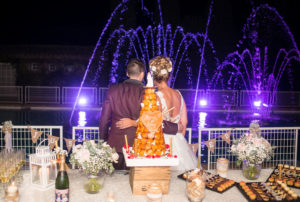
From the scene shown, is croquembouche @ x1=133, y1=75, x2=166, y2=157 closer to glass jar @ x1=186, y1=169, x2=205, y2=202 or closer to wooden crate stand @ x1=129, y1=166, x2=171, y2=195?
wooden crate stand @ x1=129, y1=166, x2=171, y2=195

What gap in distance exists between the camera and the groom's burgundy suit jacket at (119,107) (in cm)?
365

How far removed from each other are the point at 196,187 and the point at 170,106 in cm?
152

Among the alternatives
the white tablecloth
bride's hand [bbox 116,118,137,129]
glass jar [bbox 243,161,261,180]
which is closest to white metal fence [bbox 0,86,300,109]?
bride's hand [bbox 116,118,137,129]

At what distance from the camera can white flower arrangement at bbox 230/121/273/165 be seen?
9.99 feet

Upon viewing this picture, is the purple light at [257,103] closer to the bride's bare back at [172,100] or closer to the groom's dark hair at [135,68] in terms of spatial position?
the bride's bare back at [172,100]

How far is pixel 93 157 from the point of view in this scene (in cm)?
253

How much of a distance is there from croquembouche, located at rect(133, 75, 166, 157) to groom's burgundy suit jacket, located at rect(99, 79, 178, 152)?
980mm

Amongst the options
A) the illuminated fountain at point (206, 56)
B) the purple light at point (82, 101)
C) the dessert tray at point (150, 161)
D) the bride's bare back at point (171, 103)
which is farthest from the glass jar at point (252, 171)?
the illuminated fountain at point (206, 56)

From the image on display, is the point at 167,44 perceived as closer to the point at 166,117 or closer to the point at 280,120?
the point at 280,120

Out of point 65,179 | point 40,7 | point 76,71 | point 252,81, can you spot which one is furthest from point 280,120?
point 40,7

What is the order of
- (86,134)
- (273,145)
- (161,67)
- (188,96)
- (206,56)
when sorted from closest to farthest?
(161,67), (273,145), (86,134), (188,96), (206,56)

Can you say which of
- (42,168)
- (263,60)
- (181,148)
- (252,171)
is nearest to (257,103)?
(263,60)

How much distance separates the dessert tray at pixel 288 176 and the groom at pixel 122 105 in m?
1.70

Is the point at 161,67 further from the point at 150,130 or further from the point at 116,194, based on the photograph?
the point at 116,194
